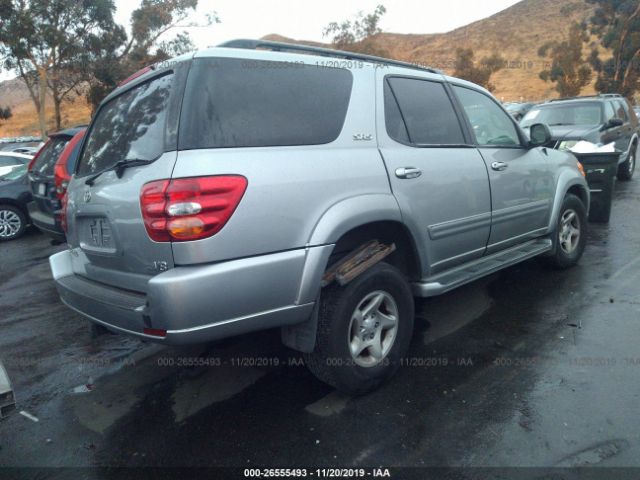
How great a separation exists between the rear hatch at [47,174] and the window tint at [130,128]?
3364 millimetres

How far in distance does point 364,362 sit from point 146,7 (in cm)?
2775

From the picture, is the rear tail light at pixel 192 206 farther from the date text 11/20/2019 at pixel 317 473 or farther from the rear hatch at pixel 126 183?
the date text 11/20/2019 at pixel 317 473

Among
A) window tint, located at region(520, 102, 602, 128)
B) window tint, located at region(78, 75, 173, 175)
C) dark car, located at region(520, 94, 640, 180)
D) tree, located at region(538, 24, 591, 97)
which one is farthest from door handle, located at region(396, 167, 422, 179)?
tree, located at region(538, 24, 591, 97)

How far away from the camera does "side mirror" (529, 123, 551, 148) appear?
14.4 feet

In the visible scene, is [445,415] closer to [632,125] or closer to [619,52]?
[632,125]

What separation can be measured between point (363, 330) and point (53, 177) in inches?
214

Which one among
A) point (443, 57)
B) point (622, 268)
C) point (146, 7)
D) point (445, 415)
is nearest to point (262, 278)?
point (445, 415)

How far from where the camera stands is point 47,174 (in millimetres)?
6754

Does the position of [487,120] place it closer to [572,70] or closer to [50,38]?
[50,38]

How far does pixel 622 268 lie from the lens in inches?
201

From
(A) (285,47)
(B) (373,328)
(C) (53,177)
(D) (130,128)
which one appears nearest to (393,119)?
(A) (285,47)

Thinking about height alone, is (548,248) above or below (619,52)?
below

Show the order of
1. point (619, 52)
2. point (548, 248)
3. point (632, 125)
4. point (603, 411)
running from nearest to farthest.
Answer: point (603, 411), point (548, 248), point (632, 125), point (619, 52)

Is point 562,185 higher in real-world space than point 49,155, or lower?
lower
